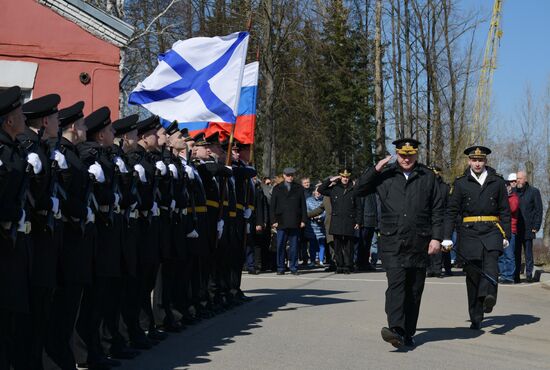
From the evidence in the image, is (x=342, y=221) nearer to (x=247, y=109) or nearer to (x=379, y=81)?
(x=247, y=109)

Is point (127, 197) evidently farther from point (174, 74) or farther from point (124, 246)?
point (174, 74)

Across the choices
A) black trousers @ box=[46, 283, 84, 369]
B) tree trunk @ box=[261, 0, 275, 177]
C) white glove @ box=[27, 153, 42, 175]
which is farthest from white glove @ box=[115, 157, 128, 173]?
tree trunk @ box=[261, 0, 275, 177]

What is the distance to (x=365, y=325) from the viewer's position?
11.9 m

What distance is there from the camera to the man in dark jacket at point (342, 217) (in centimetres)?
2089

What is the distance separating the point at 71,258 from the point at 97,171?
2.39 ft

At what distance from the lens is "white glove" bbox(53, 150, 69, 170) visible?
735cm

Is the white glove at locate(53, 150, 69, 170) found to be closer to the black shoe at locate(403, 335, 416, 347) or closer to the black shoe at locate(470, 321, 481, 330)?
the black shoe at locate(403, 335, 416, 347)

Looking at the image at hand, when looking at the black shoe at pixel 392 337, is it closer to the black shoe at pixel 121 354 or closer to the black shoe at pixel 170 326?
the black shoe at pixel 170 326

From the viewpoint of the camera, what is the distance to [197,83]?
1364cm

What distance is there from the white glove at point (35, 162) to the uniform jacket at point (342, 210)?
14160 millimetres

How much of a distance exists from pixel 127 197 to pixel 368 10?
3790 cm

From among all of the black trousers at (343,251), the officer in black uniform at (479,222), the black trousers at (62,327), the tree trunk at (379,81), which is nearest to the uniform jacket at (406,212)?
the officer in black uniform at (479,222)

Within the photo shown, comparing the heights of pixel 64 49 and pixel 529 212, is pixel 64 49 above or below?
above

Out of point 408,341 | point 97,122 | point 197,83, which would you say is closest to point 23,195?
point 97,122
